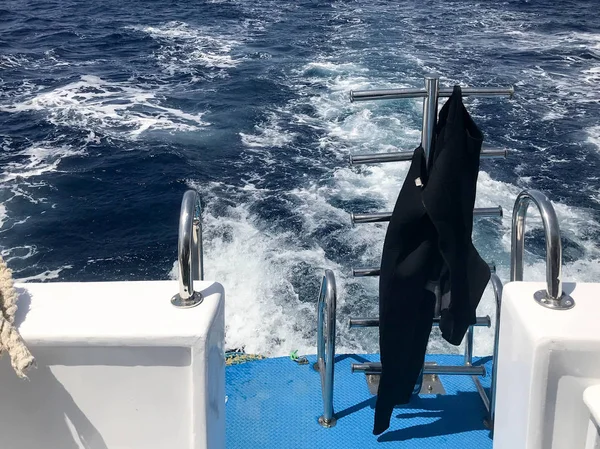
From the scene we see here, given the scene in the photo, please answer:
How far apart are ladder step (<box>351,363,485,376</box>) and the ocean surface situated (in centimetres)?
353

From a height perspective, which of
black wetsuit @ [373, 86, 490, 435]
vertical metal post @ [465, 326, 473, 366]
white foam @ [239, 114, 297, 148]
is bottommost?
white foam @ [239, 114, 297, 148]

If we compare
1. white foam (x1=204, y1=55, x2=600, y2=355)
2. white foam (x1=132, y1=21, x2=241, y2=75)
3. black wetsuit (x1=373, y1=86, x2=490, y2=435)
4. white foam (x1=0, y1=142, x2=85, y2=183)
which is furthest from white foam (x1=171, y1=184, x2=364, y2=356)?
white foam (x1=132, y1=21, x2=241, y2=75)

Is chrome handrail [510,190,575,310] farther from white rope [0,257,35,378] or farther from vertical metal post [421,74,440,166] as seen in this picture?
white rope [0,257,35,378]

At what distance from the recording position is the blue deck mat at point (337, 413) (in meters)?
2.94

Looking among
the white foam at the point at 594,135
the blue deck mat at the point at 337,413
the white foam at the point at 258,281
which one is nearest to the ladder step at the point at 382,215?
the blue deck mat at the point at 337,413

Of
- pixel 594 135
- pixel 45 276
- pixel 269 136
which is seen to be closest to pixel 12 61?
pixel 269 136

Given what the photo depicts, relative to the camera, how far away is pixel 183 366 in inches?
74.2

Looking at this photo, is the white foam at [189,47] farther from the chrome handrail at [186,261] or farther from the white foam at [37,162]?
the chrome handrail at [186,261]

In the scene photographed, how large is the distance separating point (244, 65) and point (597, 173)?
8.57 m

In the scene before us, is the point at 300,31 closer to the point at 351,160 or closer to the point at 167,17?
the point at 167,17

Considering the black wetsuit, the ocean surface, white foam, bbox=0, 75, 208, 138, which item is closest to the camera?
the black wetsuit

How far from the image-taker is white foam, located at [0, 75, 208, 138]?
12.5 m

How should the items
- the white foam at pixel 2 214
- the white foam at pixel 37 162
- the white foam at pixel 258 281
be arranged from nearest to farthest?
the white foam at pixel 258 281, the white foam at pixel 2 214, the white foam at pixel 37 162

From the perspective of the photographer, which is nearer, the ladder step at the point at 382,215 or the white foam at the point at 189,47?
the ladder step at the point at 382,215
